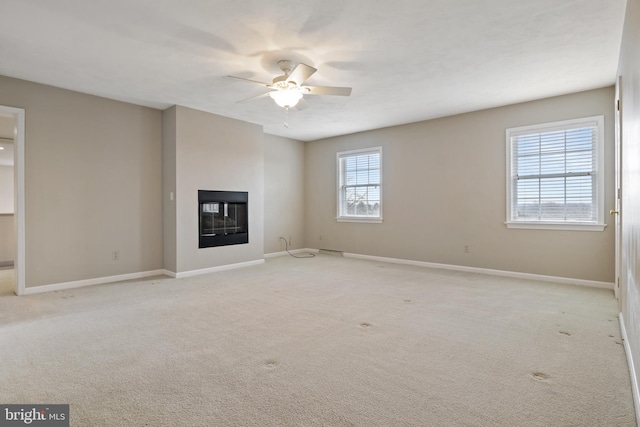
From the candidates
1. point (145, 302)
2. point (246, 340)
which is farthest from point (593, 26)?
point (145, 302)

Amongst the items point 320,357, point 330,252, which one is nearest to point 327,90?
point 320,357

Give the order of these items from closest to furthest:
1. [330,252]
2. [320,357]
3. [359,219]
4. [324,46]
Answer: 1. [320,357]
2. [324,46]
3. [359,219]
4. [330,252]

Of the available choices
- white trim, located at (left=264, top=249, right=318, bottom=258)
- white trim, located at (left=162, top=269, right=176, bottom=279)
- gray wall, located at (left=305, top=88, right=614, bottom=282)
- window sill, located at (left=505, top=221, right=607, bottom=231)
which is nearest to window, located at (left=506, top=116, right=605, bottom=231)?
window sill, located at (left=505, top=221, right=607, bottom=231)

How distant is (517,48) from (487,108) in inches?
84.6

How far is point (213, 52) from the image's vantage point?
3.35 m

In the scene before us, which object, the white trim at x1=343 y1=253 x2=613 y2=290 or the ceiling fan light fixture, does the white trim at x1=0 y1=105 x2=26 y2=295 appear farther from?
the white trim at x1=343 y1=253 x2=613 y2=290

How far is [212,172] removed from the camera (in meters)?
5.59

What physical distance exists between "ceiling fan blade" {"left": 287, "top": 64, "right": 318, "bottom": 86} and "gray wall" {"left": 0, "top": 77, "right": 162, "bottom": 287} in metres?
A: 3.13

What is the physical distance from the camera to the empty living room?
200 cm

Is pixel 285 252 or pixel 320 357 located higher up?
pixel 285 252

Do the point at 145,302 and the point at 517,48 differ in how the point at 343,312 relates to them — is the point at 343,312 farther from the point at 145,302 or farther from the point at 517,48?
the point at 517,48

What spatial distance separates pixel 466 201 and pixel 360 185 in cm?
224

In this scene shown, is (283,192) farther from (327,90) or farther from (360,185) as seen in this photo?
(327,90)

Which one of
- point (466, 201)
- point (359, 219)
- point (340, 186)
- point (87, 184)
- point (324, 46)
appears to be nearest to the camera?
point (324, 46)
